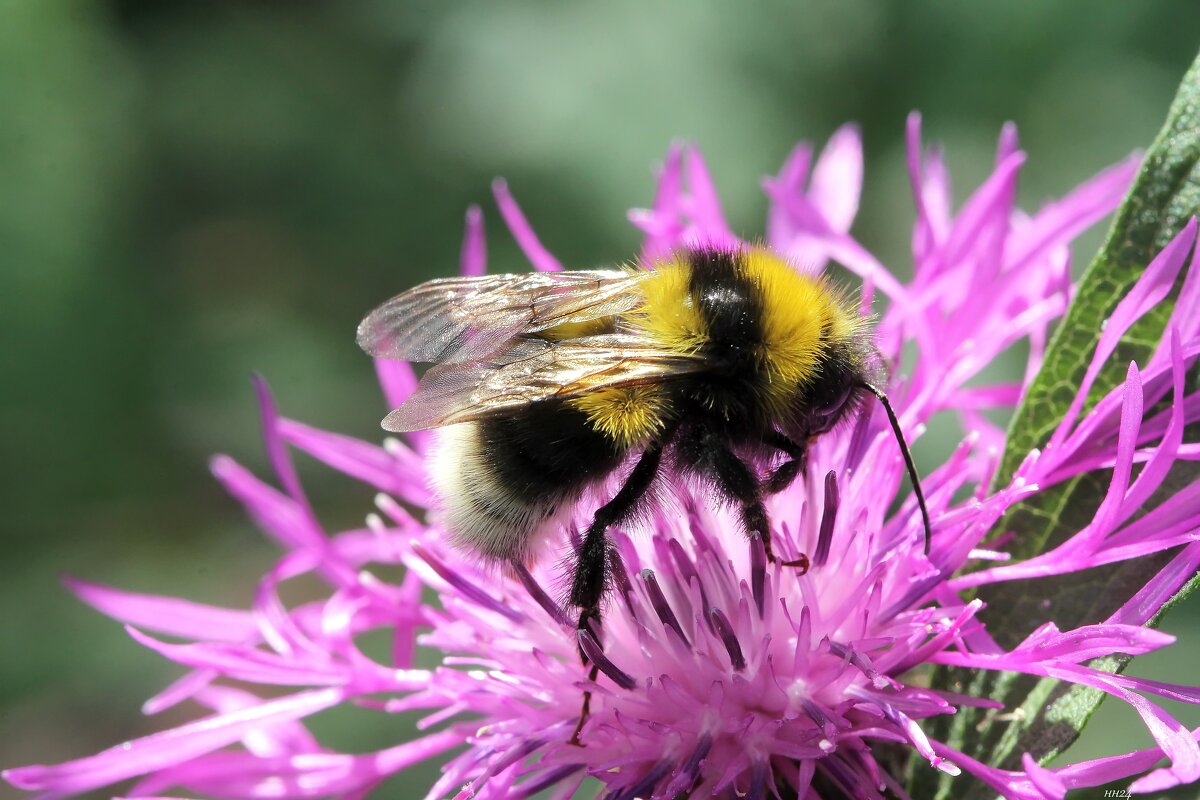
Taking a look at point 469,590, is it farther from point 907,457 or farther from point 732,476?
point 907,457

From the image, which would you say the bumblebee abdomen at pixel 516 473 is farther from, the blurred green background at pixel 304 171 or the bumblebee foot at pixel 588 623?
the blurred green background at pixel 304 171

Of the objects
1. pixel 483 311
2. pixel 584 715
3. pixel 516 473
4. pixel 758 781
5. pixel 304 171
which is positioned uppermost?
pixel 304 171

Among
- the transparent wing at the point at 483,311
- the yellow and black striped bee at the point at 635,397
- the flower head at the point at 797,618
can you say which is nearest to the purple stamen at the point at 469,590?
the flower head at the point at 797,618

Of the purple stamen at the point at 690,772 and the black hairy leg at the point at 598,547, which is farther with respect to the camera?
the black hairy leg at the point at 598,547

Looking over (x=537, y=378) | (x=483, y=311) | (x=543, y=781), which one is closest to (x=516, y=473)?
(x=537, y=378)

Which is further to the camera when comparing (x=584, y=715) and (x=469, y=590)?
(x=469, y=590)

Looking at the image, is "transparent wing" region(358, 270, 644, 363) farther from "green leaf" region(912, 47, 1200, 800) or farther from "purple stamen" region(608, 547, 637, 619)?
"green leaf" region(912, 47, 1200, 800)

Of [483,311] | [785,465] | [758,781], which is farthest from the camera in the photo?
[483,311]
